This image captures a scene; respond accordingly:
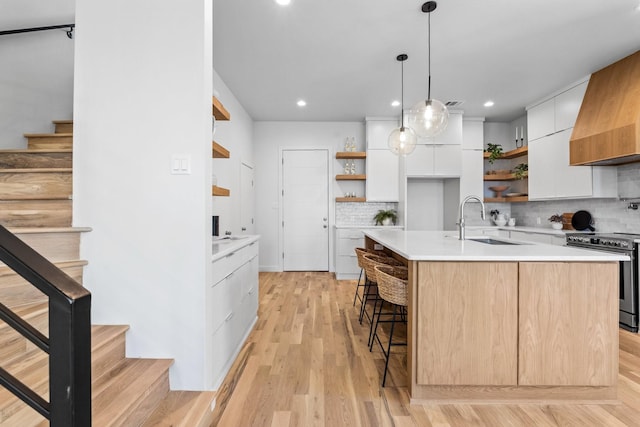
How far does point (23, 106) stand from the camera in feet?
10.0

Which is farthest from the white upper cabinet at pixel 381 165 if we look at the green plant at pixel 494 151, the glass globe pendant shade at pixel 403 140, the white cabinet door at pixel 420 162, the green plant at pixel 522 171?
the glass globe pendant shade at pixel 403 140

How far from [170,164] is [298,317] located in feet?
7.20

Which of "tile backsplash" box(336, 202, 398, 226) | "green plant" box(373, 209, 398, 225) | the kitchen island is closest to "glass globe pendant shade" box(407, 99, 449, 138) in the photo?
the kitchen island

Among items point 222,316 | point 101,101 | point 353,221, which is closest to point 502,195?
point 353,221

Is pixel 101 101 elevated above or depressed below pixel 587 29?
below

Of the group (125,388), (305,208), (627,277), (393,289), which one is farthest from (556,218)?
(125,388)

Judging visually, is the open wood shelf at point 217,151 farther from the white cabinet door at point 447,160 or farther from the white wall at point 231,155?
the white cabinet door at point 447,160

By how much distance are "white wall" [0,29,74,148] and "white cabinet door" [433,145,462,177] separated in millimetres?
4848

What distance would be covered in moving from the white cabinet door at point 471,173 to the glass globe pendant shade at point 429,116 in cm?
289

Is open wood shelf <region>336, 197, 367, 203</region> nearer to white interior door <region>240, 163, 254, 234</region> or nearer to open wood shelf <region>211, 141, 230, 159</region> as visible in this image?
white interior door <region>240, 163, 254, 234</region>

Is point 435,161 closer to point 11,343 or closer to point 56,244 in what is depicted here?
point 56,244

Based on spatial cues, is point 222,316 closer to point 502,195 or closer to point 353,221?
point 353,221

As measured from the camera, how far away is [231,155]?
462cm

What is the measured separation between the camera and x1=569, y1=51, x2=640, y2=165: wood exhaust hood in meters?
3.12
